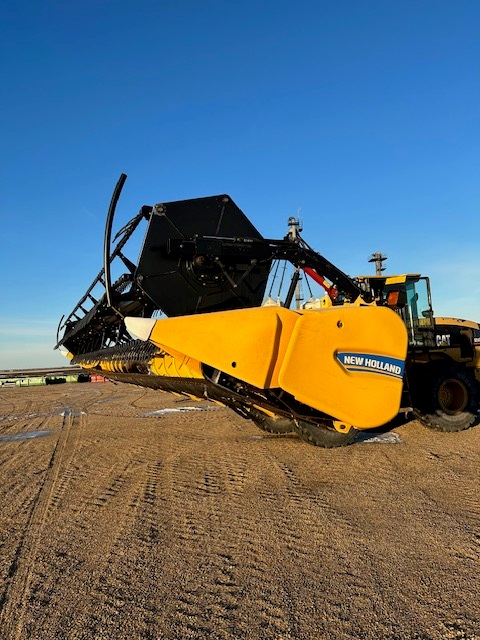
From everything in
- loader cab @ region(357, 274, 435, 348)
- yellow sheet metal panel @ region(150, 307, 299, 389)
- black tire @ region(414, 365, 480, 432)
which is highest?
loader cab @ region(357, 274, 435, 348)

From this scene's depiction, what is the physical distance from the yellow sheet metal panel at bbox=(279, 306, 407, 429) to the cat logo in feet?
11.7

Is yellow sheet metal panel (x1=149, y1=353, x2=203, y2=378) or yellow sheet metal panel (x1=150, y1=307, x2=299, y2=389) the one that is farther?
yellow sheet metal panel (x1=149, y1=353, x2=203, y2=378)

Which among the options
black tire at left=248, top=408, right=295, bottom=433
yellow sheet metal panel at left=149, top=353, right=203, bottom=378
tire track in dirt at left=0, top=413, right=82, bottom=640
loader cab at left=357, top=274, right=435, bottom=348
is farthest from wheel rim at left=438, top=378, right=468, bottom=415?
tire track in dirt at left=0, top=413, right=82, bottom=640

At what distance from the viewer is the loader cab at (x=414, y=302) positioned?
24.3 ft

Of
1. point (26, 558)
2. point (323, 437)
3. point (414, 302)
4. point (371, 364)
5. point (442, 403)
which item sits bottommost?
point (26, 558)

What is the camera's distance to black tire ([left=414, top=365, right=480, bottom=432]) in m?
6.71

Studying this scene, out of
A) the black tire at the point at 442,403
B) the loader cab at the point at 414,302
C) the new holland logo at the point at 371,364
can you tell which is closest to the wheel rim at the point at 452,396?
Answer: the black tire at the point at 442,403

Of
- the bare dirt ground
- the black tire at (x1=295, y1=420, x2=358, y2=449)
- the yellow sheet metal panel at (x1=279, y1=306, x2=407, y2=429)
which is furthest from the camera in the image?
the black tire at (x1=295, y1=420, x2=358, y2=449)

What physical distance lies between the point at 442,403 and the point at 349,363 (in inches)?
139

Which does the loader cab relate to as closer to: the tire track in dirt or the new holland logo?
the new holland logo

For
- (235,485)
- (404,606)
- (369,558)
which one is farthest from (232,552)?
(235,485)

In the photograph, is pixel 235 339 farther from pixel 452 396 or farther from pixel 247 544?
pixel 452 396

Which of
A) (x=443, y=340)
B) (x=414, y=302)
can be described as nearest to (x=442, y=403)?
(x=443, y=340)

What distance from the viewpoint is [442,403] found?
7.13 metres
